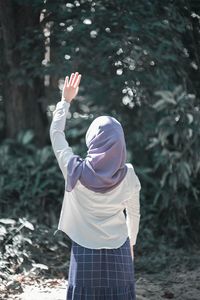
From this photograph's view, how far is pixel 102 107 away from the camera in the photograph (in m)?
7.53

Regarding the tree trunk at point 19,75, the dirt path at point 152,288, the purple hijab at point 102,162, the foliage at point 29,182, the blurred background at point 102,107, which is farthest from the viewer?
the foliage at point 29,182

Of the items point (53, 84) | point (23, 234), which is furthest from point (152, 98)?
point (23, 234)

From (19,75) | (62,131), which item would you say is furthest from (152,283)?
(19,75)

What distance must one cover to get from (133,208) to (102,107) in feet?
13.3

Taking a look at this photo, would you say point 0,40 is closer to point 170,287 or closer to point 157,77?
point 157,77

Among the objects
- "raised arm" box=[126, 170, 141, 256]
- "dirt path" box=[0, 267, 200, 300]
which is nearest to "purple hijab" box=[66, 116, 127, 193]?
"raised arm" box=[126, 170, 141, 256]

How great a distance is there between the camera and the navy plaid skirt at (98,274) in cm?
349

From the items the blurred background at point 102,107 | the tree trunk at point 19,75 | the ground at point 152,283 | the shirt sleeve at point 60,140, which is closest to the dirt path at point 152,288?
the ground at point 152,283

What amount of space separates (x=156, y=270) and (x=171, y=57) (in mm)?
1994

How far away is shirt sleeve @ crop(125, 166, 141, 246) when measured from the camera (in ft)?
11.6

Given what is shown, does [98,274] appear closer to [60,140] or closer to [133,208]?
[133,208]

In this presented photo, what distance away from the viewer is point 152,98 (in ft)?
21.5

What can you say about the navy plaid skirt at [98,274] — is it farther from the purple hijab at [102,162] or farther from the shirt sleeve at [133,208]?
the purple hijab at [102,162]

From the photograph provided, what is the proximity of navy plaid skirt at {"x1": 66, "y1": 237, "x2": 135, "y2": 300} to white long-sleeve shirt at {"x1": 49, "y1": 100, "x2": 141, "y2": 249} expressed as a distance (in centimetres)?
5
